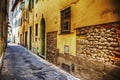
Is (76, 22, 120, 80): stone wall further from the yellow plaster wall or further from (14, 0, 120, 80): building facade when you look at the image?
the yellow plaster wall

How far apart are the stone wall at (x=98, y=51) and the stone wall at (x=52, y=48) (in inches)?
122

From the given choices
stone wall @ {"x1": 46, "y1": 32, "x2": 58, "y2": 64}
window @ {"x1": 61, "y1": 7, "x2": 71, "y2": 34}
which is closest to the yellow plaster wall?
window @ {"x1": 61, "y1": 7, "x2": 71, "y2": 34}

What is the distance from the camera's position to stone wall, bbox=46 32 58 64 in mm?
10367

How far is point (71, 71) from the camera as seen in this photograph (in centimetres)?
796

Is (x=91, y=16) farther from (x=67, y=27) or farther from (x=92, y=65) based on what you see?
(x=67, y=27)

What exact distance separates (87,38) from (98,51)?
2.84ft

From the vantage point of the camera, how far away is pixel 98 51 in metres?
5.88

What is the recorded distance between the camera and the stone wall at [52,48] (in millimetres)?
10367

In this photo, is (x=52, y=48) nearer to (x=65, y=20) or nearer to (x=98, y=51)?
(x=65, y=20)

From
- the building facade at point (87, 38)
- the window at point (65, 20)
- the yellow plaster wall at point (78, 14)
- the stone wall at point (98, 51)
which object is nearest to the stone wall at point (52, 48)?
the building facade at point (87, 38)

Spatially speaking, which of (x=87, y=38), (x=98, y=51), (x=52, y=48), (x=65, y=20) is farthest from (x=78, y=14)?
(x=52, y=48)

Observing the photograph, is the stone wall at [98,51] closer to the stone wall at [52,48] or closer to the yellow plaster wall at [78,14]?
the yellow plaster wall at [78,14]

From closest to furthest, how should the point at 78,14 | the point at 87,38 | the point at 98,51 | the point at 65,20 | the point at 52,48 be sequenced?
the point at 98,51 < the point at 87,38 < the point at 78,14 < the point at 65,20 < the point at 52,48

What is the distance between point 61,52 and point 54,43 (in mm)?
1362
